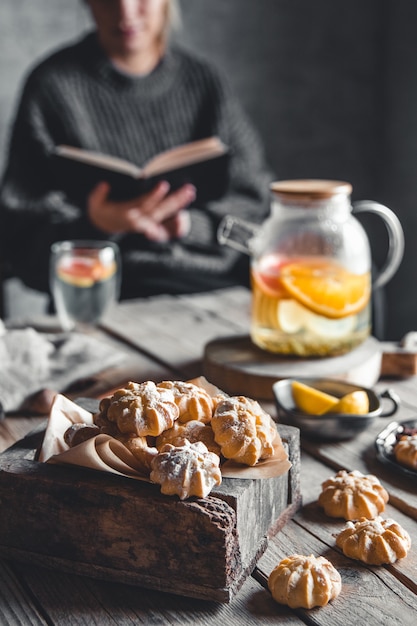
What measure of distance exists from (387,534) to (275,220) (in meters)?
0.65

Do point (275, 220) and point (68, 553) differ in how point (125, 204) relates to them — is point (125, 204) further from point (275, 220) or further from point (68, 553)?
point (68, 553)

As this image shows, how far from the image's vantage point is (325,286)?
1226mm

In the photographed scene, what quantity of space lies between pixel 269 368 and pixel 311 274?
0.16 metres

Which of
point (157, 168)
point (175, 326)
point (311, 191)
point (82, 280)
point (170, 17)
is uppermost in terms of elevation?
point (170, 17)

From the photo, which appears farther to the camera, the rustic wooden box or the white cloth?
the white cloth

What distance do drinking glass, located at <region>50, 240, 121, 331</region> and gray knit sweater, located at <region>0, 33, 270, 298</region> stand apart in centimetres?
52

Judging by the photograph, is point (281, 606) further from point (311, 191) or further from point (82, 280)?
point (82, 280)

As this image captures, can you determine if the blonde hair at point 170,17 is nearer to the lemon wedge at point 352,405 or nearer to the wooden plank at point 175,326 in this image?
the wooden plank at point 175,326

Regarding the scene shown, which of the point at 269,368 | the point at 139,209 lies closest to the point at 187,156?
the point at 139,209

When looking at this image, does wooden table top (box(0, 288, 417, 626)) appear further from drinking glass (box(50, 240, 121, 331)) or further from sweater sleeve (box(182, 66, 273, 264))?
sweater sleeve (box(182, 66, 273, 264))

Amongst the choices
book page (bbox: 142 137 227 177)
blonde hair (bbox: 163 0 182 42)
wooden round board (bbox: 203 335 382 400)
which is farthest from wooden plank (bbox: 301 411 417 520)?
blonde hair (bbox: 163 0 182 42)

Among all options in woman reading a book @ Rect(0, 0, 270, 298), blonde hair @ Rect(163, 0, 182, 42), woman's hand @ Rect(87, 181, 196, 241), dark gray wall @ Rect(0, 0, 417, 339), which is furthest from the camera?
dark gray wall @ Rect(0, 0, 417, 339)

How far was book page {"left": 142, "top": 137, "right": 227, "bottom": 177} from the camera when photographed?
1866 millimetres

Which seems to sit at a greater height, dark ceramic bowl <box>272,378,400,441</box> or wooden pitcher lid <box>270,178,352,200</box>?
wooden pitcher lid <box>270,178,352,200</box>
